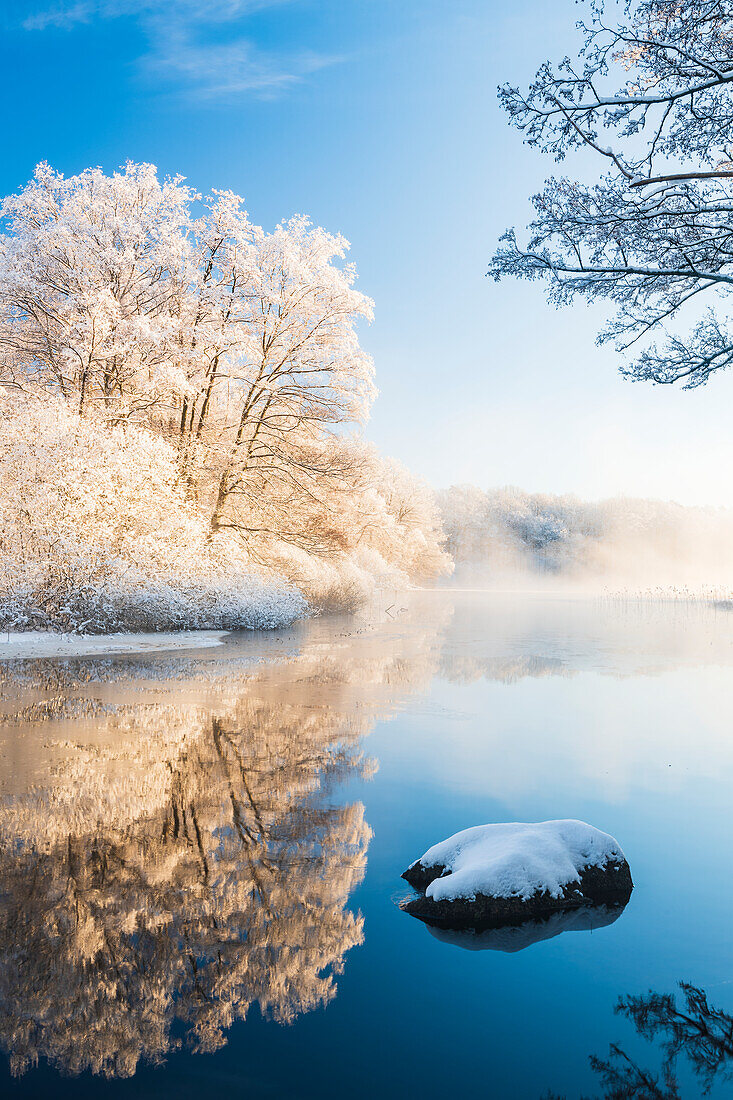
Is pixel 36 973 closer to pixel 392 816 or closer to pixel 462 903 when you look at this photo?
pixel 462 903

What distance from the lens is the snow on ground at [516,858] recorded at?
363 centimetres

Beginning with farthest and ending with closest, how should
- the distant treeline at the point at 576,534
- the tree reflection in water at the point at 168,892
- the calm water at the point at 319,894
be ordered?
1. the distant treeline at the point at 576,534
2. the tree reflection in water at the point at 168,892
3. the calm water at the point at 319,894

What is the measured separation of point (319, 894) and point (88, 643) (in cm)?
1057

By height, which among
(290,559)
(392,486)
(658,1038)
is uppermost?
(392,486)

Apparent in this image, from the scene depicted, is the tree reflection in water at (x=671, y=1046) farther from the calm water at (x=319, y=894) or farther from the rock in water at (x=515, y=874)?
the rock in water at (x=515, y=874)

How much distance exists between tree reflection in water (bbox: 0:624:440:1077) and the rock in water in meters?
0.44

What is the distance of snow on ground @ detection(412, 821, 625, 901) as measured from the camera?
11.9 ft

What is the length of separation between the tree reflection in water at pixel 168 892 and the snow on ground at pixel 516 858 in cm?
53

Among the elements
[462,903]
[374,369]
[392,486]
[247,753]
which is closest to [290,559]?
[374,369]

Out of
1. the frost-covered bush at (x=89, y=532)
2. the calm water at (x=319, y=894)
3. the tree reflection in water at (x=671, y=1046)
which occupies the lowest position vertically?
the tree reflection in water at (x=671, y=1046)

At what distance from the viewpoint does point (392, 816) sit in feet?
16.4

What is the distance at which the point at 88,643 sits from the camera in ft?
42.9

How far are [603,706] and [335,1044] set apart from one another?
278 inches

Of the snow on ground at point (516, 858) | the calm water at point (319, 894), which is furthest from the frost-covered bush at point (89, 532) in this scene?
the snow on ground at point (516, 858)
